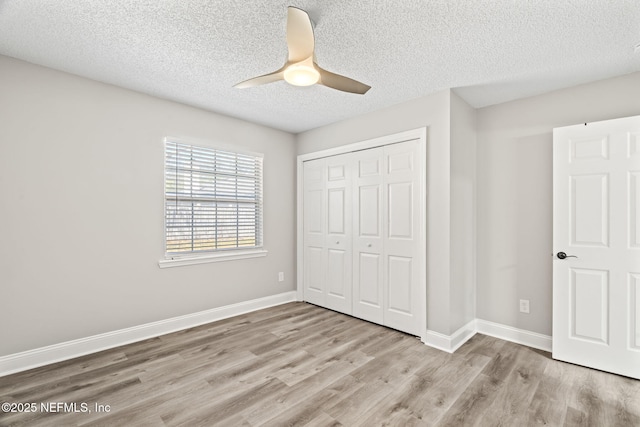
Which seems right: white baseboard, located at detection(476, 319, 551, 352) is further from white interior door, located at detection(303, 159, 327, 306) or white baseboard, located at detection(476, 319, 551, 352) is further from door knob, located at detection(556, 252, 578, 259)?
white interior door, located at detection(303, 159, 327, 306)

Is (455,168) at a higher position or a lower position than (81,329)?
higher

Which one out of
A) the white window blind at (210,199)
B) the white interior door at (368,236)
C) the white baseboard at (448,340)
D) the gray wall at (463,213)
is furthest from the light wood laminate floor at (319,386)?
the white window blind at (210,199)

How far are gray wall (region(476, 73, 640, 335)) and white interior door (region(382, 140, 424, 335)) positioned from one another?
83 cm

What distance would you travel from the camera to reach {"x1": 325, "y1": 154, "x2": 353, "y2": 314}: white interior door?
153 inches

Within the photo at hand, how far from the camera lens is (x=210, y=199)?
3621 mm

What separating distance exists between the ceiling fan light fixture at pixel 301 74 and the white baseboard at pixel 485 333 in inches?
104

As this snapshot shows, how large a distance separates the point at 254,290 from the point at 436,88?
3.31m

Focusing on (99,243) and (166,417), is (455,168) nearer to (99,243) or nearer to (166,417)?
(166,417)

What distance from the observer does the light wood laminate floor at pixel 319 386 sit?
1.90m

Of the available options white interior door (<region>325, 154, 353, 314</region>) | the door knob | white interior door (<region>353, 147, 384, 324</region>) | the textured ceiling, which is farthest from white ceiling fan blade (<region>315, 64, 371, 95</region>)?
the door knob

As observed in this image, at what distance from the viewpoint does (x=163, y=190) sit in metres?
3.25

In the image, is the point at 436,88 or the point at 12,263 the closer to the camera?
the point at 12,263

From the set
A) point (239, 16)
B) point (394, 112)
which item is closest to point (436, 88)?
point (394, 112)

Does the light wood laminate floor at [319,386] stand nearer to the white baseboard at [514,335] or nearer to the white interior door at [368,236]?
the white baseboard at [514,335]
